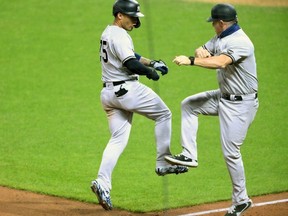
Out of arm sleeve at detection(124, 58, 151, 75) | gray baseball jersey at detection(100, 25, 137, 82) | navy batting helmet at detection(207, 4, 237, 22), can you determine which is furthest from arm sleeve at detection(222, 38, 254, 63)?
gray baseball jersey at detection(100, 25, 137, 82)

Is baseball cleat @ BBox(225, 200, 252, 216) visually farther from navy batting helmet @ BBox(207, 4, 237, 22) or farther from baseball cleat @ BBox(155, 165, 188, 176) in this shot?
navy batting helmet @ BBox(207, 4, 237, 22)

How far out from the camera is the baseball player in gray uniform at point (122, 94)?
10.4 meters

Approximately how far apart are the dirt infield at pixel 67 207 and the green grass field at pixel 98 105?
203 mm

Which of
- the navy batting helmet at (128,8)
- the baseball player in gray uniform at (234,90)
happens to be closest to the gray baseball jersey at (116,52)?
the navy batting helmet at (128,8)

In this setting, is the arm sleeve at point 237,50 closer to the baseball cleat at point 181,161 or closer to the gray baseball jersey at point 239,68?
the gray baseball jersey at point 239,68

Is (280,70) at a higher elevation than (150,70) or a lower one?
lower

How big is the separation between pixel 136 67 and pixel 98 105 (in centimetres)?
476

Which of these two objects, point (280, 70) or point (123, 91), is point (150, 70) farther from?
point (280, 70)

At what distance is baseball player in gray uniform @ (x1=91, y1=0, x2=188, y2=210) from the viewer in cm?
1038

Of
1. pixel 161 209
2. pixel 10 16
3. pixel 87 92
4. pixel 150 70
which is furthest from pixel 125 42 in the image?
pixel 10 16

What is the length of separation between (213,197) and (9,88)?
565 centimetres

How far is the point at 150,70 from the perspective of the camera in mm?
10266

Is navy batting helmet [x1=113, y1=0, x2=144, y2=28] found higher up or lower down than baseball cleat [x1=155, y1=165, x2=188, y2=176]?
higher up

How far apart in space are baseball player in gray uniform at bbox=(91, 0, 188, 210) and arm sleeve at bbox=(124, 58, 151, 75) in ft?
0.15
